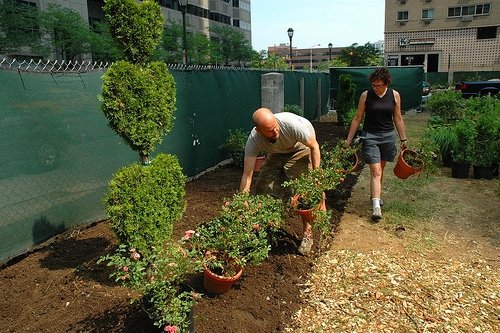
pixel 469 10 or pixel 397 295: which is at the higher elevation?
pixel 469 10

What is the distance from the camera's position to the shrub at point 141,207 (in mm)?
2877

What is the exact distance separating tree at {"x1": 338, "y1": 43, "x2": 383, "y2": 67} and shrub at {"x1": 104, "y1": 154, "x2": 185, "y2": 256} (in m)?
52.3

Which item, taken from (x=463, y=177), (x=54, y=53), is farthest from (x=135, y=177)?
(x=54, y=53)

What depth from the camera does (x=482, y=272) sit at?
144 inches

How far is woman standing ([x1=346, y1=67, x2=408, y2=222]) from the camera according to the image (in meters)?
4.96

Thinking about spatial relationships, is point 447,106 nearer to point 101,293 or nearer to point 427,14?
point 101,293

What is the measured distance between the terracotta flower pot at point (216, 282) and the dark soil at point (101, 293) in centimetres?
6

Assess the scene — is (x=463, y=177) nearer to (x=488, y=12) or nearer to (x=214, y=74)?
(x=214, y=74)

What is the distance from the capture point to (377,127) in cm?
504

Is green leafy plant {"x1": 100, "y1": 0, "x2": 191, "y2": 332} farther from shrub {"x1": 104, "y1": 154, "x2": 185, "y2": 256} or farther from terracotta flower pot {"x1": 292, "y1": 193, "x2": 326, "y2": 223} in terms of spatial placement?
terracotta flower pot {"x1": 292, "y1": 193, "x2": 326, "y2": 223}

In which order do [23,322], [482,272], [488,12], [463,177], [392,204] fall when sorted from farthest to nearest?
[488,12], [463,177], [392,204], [482,272], [23,322]

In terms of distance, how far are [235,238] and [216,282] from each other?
1.22 feet

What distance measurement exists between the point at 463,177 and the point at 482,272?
3691mm

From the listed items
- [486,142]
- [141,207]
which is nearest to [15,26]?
[486,142]
